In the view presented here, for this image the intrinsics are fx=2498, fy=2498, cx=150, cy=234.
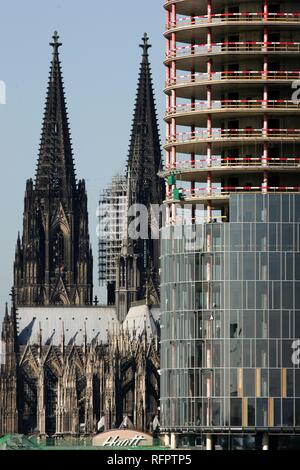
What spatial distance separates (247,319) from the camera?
130250mm

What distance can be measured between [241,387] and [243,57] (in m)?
17.5

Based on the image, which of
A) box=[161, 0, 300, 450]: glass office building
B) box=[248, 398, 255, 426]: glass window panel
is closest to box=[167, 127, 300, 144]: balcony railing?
box=[161, 0, 300, 450]: glass office building

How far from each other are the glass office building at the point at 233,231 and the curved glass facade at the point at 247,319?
5 centimetres

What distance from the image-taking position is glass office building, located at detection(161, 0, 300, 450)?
130 meters

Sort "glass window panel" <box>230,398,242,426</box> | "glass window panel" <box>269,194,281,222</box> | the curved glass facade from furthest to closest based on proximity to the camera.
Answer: "glass window panel" <box>269,194,281,222</box>
"glass window panel" <box>230,398,242,426</box>
the curved glass facade

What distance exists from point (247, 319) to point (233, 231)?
468 cm

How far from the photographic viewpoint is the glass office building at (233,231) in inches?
5113

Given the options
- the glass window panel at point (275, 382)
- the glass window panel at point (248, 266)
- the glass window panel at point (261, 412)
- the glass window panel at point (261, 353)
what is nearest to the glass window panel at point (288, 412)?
the glass window panel at point (275, 382)

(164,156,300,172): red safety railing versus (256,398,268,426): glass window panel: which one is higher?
(164,156,300,172): red safety railing

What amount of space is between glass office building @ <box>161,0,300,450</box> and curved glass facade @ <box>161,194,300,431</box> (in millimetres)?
52

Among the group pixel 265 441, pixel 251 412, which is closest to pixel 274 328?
pixel 251 412

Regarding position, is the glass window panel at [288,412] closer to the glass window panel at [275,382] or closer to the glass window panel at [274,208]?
the glass window panel at [275,382]

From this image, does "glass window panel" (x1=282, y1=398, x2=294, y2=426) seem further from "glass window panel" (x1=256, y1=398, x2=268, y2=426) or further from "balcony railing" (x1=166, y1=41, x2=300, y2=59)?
"balcony railing" (x1=166, y1=41, x2=300, y2=59)
